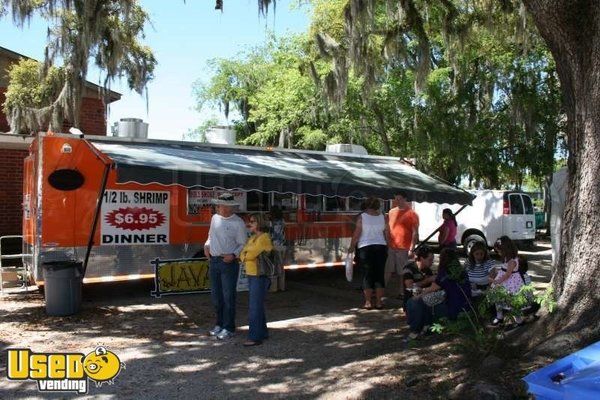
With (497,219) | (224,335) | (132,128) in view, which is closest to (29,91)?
(132,128)

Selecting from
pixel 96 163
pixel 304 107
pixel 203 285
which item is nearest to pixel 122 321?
pixel 203 285

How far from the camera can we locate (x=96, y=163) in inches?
356

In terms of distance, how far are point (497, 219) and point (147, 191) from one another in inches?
460

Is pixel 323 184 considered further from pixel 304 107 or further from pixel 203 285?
pixel 304 107

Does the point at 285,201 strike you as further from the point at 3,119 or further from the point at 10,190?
the point at 3,119

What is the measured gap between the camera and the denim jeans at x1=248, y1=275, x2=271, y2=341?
643 cm

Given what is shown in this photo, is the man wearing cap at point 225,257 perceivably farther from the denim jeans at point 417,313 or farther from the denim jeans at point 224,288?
the denim jeans at point 417,313

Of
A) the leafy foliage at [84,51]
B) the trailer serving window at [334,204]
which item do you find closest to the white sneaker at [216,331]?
the trailer serving window at [334,204]

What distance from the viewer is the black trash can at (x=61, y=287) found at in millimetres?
7778

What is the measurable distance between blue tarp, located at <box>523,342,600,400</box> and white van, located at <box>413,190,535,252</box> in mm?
13875

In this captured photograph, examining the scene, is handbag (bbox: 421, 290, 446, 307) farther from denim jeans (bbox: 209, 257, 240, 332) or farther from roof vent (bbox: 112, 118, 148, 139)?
roof vent (bbox: 112, 118, 148, 139)

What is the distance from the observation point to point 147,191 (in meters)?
9.47

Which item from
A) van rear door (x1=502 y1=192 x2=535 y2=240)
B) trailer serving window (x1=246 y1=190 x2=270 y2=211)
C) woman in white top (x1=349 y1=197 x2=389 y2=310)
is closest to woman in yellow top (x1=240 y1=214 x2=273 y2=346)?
woman in white top (x1=349 y1=197 x2=389 y2=310)

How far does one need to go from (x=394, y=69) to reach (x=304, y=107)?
4469 millimetres
